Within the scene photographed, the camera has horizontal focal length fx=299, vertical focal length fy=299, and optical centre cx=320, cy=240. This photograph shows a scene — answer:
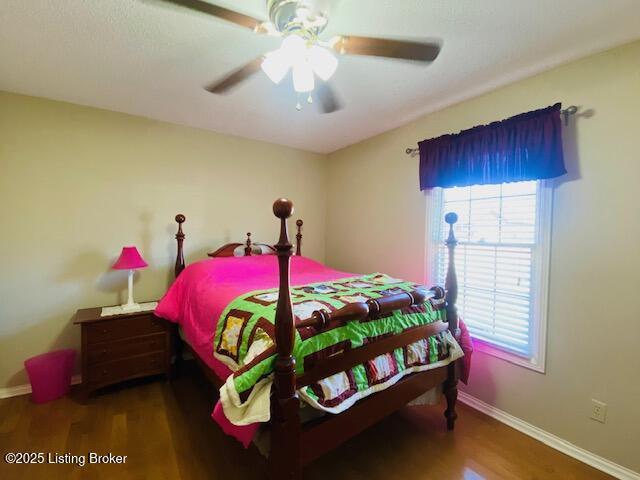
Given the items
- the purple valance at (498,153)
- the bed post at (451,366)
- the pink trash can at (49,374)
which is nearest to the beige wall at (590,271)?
the purple valance at (498,153)

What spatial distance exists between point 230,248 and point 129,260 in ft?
3.02

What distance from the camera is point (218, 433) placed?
199 cm

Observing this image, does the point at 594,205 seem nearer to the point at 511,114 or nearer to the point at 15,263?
the point at 511,114

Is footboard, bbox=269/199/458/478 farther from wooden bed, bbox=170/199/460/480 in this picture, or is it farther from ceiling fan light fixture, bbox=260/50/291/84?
ceiling fan light fixture, bbox=260/50/291/84

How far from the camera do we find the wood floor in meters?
1.68

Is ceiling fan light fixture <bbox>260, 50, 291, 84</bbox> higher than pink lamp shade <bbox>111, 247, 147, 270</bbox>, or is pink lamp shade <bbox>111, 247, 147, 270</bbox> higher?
ceiling fan light fixture <bbox>260, 50, 291, 84</bbox>

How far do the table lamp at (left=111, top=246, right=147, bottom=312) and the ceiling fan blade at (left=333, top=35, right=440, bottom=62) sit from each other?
7.39ft

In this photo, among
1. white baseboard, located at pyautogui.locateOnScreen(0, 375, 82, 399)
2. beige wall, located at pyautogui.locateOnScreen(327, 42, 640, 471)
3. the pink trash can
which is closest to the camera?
beige wall, located at pyautogui.locateOnScreen(327, 42, 640, 471)

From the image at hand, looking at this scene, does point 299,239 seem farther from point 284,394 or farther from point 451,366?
point 284,394

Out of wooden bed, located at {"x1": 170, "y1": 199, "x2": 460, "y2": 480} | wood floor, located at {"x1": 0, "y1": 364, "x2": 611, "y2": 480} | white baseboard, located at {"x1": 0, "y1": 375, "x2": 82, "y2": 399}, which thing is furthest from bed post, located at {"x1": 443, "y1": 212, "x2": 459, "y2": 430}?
white baseboard, located at {"x1": 0, "y1": 375, "x2": 82, "y2": 399}

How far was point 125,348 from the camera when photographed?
7.97 ft

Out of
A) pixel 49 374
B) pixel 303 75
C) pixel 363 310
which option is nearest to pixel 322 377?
pixel 363 310

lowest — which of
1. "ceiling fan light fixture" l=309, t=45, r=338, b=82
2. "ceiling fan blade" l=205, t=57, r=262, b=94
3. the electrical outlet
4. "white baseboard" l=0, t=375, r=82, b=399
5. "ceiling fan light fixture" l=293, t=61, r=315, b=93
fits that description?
"white baseboard" l=0, t=375, r=82, b=399

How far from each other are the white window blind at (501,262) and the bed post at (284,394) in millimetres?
1729
